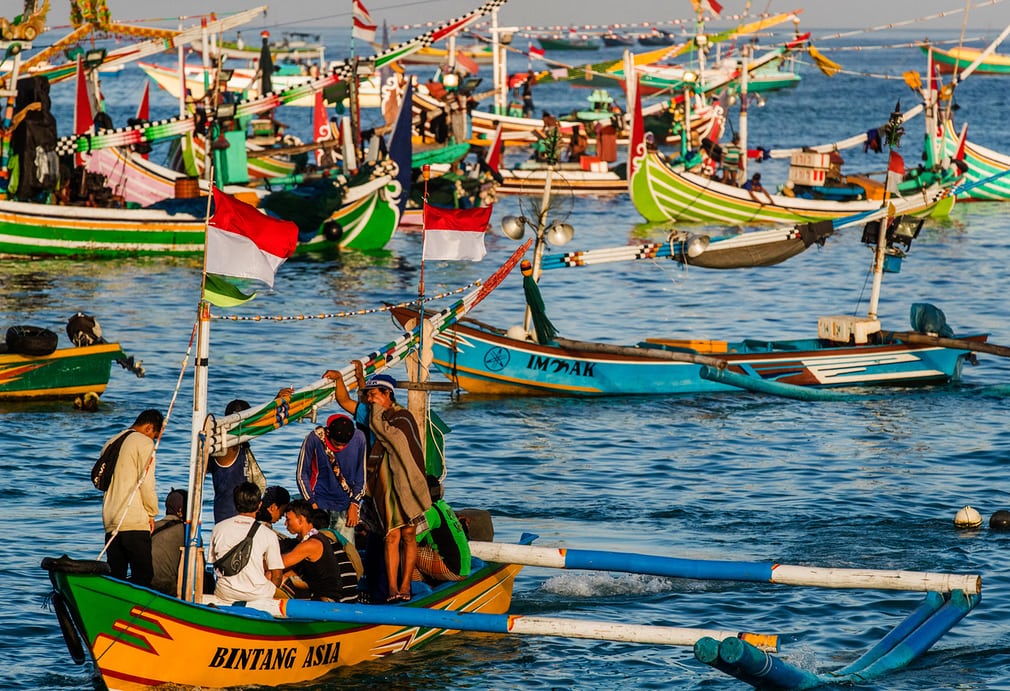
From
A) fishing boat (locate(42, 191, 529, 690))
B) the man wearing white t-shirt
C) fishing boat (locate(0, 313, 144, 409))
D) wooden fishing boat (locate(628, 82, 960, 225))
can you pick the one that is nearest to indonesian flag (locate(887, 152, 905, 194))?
fishing boat (locate(0, 313, 144, 409))

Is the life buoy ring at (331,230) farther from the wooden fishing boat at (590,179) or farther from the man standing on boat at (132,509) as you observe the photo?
the man standing on boat at (132,509)

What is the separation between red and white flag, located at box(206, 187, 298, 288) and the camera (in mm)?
12719

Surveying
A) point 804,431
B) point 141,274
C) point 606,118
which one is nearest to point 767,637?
point 804,431

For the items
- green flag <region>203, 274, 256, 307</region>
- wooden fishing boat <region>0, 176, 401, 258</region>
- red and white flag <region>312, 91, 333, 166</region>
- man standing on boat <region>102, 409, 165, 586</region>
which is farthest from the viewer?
red and white flag <region>312, 91, 333, 166</region>

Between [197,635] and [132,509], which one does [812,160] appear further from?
[197,635]

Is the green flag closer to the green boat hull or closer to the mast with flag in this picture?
the mast with flag

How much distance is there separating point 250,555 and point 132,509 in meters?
1.23

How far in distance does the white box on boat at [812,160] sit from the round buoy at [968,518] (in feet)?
91.2

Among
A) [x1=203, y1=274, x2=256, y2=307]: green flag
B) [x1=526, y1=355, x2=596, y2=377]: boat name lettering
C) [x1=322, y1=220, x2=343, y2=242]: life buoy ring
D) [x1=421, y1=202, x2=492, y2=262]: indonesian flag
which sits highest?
[x1=421, y1=202, x2=492, y2=262]: indonesian flag

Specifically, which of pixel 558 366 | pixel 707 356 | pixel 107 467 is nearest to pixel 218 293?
pixel 107 467

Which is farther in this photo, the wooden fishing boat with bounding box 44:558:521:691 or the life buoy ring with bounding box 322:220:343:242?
the life buoy ring with bounding box 322:220:343:242

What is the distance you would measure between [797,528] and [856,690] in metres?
4.87

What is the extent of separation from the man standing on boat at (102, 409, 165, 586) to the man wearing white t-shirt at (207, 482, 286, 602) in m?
0.76

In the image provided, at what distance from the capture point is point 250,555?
12.5 meters
